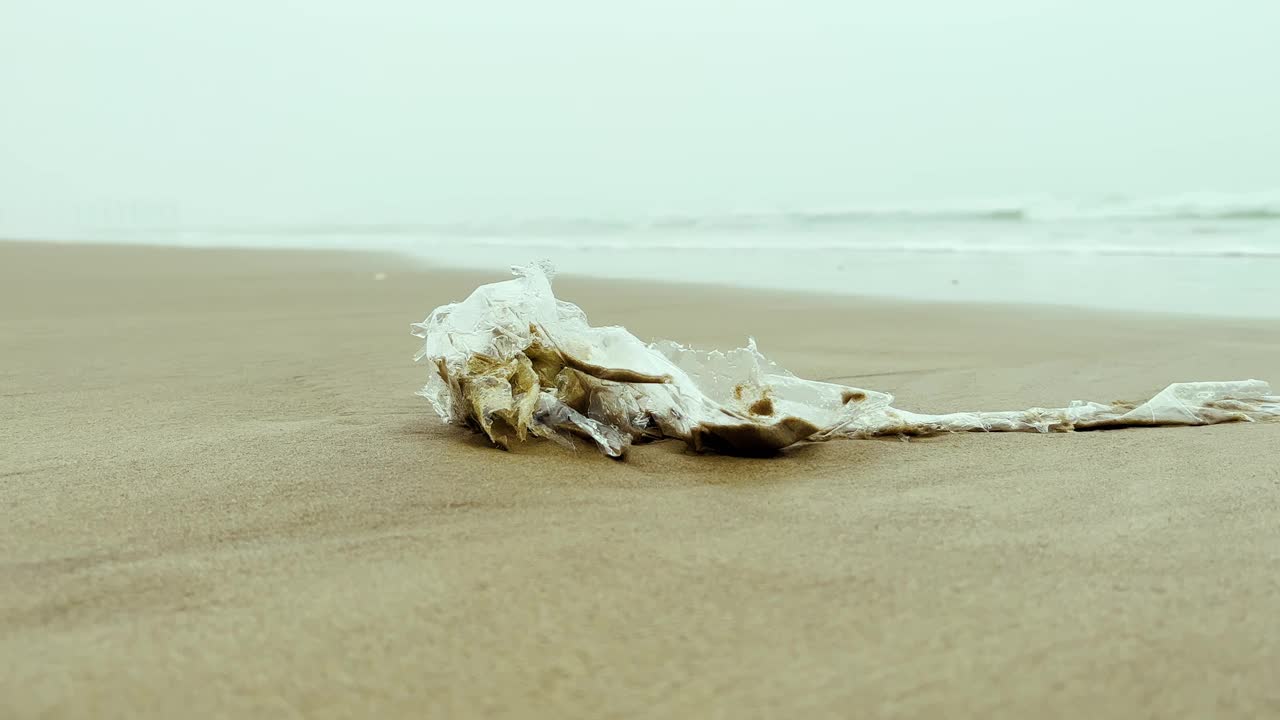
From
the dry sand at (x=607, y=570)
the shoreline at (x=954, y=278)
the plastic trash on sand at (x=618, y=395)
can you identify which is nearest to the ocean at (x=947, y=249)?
the shoreline at (x=954, y=278)

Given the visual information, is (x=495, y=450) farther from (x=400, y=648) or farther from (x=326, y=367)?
(x=326, y=367)

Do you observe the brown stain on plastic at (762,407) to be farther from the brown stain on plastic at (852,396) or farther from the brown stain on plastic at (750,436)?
the brown stain on plastic at (852,396)

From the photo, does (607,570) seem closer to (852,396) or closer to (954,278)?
(852,396)

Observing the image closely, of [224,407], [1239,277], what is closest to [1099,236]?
[1239,277]

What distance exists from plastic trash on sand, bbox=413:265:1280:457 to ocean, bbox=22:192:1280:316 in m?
2.27

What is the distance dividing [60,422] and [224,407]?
0.37 metres

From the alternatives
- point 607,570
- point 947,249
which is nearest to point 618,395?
point 607,570

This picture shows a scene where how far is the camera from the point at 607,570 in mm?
1361

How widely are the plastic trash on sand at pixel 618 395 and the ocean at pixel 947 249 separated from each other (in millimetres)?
2269

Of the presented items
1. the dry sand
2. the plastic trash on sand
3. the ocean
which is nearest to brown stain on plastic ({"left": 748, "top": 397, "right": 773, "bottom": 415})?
the plastic trash on sand

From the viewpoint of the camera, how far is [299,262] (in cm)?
962

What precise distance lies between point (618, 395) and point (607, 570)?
34.0 inches

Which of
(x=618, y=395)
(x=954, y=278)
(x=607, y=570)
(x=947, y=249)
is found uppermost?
(x=947, y=249)

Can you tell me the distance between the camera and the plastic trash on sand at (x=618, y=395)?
6.75 feet
